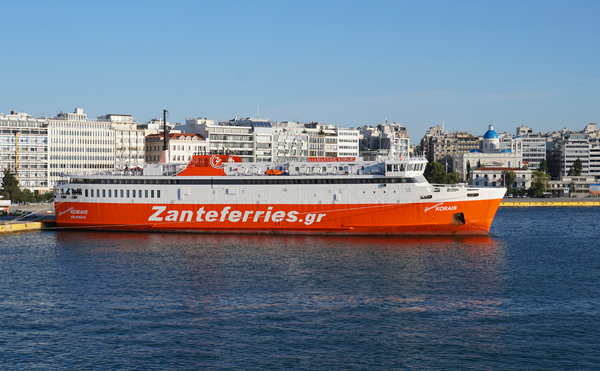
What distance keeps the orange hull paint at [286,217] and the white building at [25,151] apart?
46217 millimetres

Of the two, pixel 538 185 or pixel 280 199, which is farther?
pixel 538 185

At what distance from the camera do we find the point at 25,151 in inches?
4092

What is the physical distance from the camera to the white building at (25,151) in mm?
103250

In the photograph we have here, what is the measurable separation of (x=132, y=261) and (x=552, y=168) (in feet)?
499

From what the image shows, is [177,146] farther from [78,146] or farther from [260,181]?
[260,181]

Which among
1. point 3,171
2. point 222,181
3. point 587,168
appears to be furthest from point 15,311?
point 587,168

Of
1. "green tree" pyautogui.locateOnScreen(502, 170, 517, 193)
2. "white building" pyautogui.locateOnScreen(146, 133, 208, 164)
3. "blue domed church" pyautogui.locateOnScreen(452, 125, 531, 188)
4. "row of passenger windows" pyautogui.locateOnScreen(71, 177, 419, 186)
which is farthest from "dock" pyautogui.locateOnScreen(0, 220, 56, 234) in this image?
"blue domed church" pyautogui.locateOnScreen(452, 125, 531, 188)

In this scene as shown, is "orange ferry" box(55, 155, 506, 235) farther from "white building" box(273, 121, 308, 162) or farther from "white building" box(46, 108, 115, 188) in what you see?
"white building" box(273, 121, 308, 162)

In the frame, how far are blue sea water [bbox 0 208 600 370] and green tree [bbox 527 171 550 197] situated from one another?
275 feet

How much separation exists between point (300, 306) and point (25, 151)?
85401mm

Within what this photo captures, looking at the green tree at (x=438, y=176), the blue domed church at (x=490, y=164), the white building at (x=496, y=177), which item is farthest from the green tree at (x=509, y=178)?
the green tree at (x=438, y=176)

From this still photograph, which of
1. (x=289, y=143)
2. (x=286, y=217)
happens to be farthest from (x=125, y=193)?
(x=289, y=143)

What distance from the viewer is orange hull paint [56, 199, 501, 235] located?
178 ft

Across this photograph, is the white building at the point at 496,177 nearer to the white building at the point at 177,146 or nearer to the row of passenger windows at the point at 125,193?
the white building at the point at 177,146
